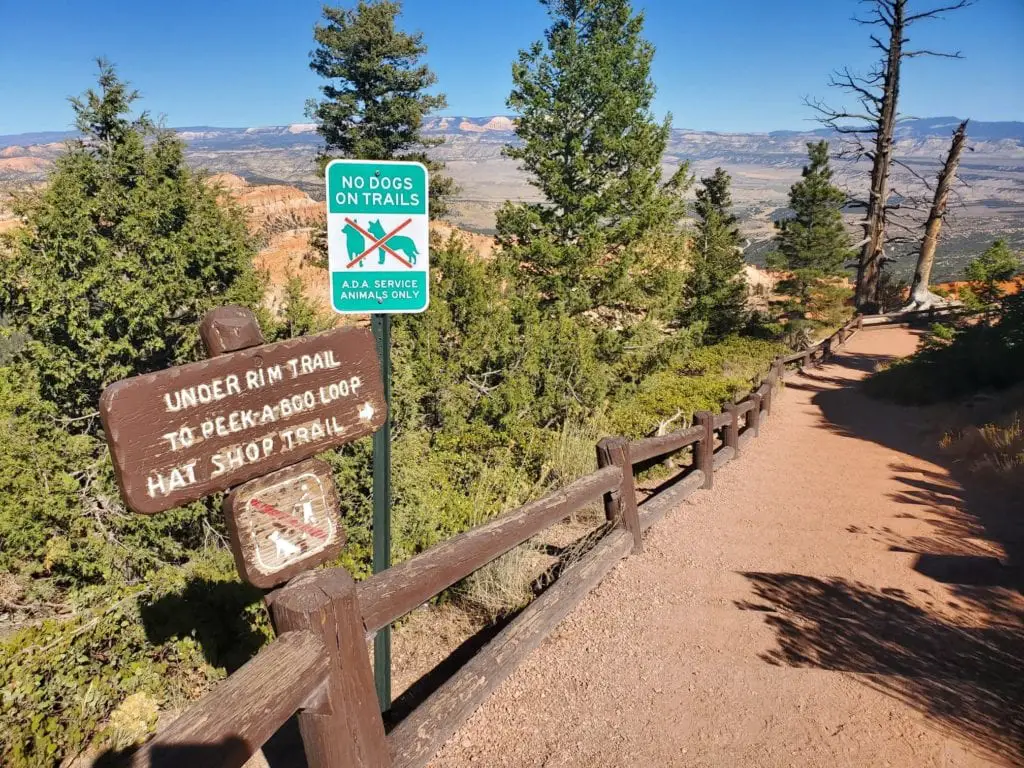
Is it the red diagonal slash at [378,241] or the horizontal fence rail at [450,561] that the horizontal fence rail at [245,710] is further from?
the red diagonal slash at [378,241]

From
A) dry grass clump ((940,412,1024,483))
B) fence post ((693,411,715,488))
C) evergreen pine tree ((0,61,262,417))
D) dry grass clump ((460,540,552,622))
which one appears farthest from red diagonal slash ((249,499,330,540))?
dry grass clump ((940,412,1024,483))

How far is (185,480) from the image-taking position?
1.68m

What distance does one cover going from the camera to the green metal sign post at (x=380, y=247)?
8.00 feet

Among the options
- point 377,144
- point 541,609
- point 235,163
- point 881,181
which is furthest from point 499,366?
point 235,163

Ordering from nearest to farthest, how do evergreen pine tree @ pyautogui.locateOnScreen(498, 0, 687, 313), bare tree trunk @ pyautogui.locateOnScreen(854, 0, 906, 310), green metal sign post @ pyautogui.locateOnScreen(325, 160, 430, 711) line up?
green metal sign post @ pyautogui.locateOnScreen(325, 160, 430, 711)
evergreen pine tree @ pyautogui.locateOnScreen(498, 0, 687, 313)
bare tree trunk @ pyautogui.locateOnScreen(854, 0, 906, 310)

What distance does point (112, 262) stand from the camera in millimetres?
5699

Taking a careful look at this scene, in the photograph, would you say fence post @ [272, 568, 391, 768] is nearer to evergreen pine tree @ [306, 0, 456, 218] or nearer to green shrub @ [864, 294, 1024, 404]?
green shrub @ [864, 294, 1024, 404]

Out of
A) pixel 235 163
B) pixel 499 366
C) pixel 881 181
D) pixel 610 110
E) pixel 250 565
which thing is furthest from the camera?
pixel 235 163

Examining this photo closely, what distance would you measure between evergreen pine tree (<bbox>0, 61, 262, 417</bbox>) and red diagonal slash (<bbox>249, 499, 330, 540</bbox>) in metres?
4.66

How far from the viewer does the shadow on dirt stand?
2.82m

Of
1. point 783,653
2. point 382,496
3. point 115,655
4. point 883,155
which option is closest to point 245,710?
point 382,496

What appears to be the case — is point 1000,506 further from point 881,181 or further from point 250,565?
point 881,181

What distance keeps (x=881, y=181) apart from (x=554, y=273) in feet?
67.6

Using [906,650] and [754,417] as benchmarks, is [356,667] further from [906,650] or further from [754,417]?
[754,417]
